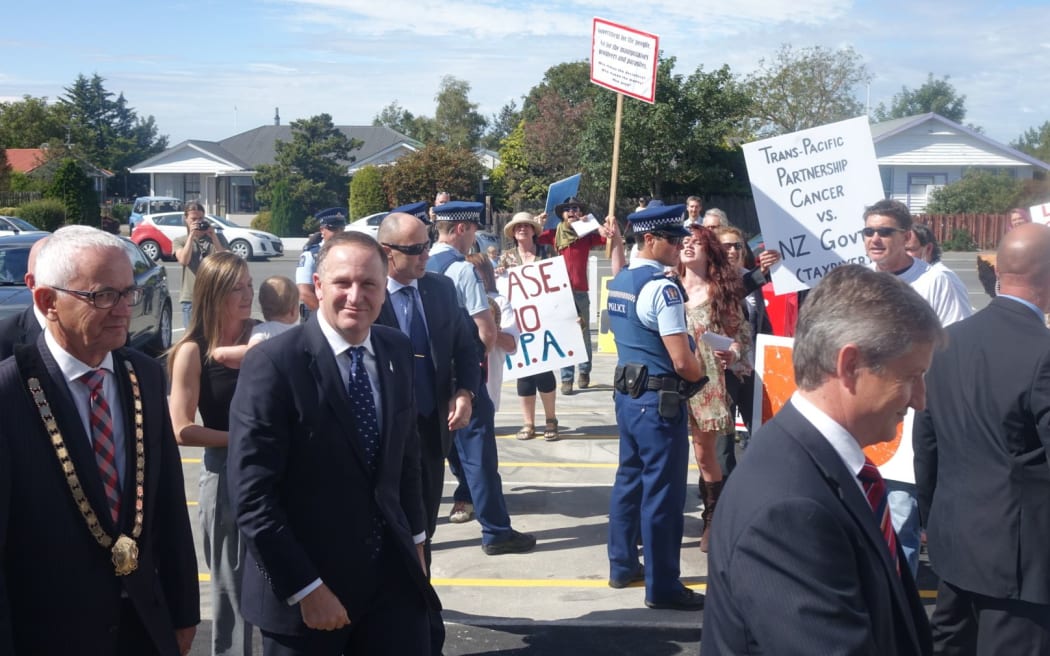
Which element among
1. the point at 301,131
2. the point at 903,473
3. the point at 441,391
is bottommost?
the point at 903,473

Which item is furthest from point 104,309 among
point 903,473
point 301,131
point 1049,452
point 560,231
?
point 301,131

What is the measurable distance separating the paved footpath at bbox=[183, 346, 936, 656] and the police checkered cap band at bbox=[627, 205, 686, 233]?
2.01 metres

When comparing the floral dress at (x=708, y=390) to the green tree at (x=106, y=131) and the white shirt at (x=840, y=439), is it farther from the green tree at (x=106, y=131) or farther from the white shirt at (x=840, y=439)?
the green tree at (x=106, y=131)

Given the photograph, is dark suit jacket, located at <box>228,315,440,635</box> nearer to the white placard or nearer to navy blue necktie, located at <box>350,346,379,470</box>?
navy blue necktie, located at <box>350,346,379,470</box>

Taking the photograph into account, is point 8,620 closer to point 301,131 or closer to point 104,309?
point 104,309

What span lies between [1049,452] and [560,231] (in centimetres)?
730

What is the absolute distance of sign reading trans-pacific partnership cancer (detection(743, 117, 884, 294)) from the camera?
262 inches

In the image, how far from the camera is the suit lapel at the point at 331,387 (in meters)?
3.20

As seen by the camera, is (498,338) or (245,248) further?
(245,248)

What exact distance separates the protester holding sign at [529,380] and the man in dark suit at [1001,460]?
5.40 meters

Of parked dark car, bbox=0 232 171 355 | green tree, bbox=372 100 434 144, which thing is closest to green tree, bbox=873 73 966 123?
green tree, bbox=372 100 434 144

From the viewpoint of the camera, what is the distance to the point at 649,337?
553 cm

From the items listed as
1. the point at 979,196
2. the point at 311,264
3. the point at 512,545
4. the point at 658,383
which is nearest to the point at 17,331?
the point at 658,383

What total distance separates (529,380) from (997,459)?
18.7 feet
